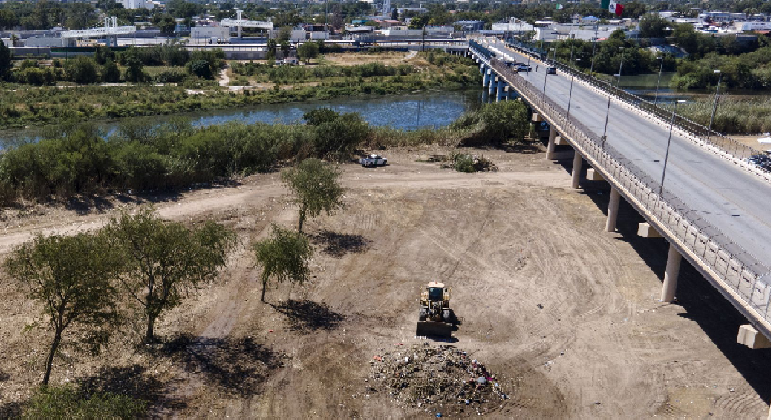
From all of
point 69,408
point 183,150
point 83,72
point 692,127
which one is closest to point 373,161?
point 183,150

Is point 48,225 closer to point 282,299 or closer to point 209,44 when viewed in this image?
point 282,299

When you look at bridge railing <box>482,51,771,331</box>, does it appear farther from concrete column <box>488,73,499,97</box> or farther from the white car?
concrete column <box>488,73,499,97</box>

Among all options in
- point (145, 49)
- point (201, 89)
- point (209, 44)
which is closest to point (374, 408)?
point (201, 89)

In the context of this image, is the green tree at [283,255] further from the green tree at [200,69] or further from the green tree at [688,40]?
the green tree at [688,40]

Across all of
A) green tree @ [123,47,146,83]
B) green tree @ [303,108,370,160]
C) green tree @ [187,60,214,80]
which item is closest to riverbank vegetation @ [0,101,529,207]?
green tree @ [303,108,370,160]

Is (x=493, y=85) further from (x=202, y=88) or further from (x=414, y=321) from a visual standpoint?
(x=414, y=321)
